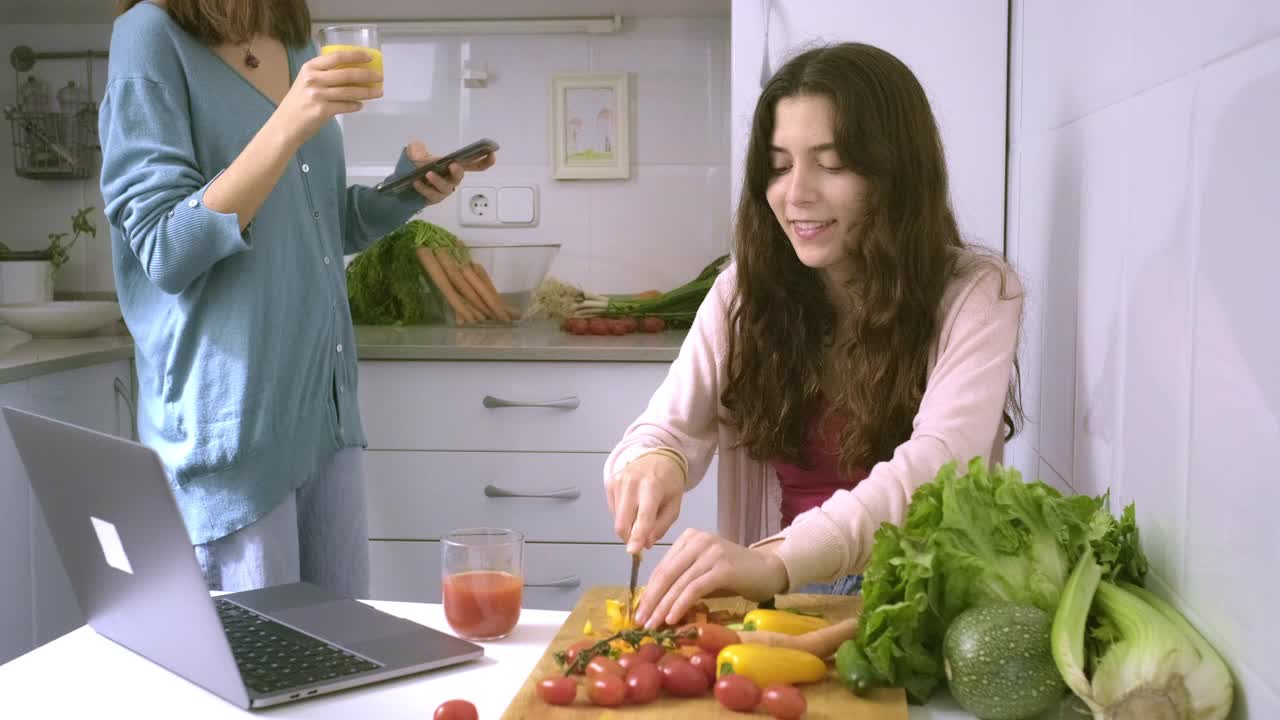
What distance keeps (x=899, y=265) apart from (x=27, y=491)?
1.82 meters

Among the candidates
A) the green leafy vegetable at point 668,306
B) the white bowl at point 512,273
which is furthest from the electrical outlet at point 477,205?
the green leafy vegetable at point 668,306

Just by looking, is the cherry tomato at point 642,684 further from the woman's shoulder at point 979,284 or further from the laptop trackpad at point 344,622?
the woman's shoulder at point 979,284

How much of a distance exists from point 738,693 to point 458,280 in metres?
2.31

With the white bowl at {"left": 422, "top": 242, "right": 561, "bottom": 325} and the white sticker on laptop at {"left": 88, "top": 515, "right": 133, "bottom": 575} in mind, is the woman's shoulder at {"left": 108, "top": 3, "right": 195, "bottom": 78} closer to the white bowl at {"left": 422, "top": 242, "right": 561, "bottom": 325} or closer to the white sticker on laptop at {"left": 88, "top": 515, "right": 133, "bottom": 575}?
the white sticker on laptop at {"left": 88, "top": 515, "right": 133, "bottom": 575}

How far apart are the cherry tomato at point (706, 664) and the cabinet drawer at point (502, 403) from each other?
66.9 inches

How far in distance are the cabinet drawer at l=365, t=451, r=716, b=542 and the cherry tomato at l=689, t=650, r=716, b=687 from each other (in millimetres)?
1707

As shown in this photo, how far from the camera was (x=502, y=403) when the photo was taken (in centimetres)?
269

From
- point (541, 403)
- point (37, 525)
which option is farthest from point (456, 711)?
point (37, 525)

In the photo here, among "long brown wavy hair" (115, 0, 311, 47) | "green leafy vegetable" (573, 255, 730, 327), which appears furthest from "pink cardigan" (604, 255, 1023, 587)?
"green leafy vegetable" (573, 255, 730, 327)

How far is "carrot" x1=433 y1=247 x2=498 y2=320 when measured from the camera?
3.12 m

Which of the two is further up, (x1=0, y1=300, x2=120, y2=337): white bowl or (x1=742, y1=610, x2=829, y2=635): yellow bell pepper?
(x1=0, y1=300, x2=120, y2=337): white bowl

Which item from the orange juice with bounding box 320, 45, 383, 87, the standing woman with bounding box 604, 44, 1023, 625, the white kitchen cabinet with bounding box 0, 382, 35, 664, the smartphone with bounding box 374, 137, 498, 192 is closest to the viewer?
the standing woman with bounding box 604, 44, 1023, 625

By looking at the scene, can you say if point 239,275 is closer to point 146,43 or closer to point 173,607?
point 146,43

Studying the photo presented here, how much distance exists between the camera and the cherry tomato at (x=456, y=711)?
2.92 feet
